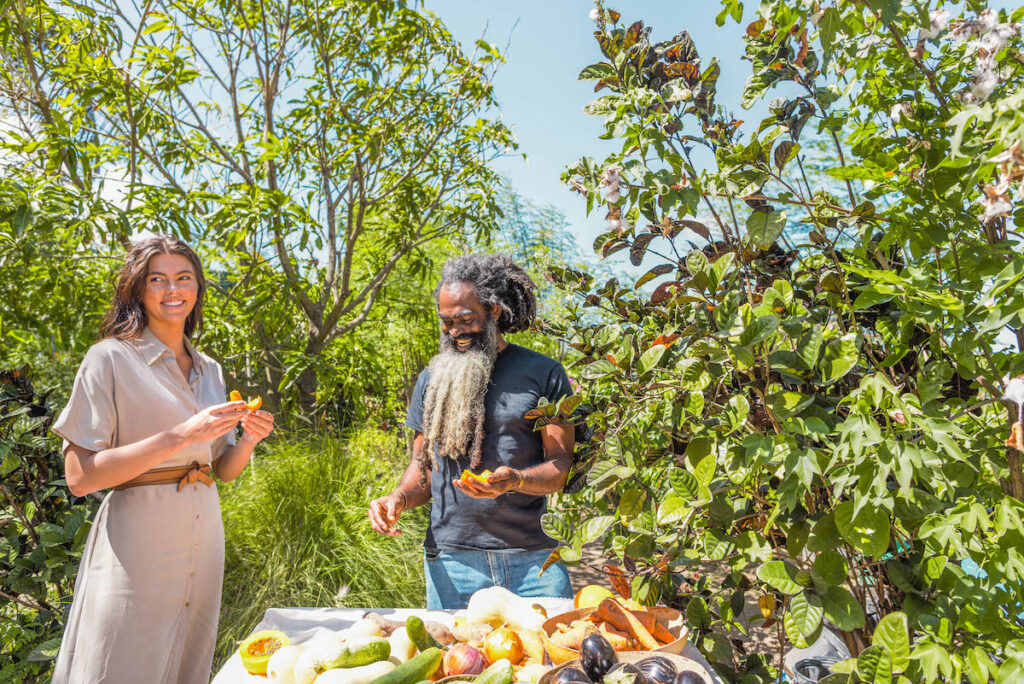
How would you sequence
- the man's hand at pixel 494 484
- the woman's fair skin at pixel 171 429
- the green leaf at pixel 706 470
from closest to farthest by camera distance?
the green leaf at pixel 706 470 → the man's hand at pixel 494 484 → the woman's fair skin at pixel 171 429

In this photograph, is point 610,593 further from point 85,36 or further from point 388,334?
point 388,334

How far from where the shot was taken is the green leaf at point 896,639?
2.58ft

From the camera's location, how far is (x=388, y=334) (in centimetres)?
623

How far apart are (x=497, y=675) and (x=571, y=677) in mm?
120

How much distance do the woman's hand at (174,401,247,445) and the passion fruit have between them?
1.95ft

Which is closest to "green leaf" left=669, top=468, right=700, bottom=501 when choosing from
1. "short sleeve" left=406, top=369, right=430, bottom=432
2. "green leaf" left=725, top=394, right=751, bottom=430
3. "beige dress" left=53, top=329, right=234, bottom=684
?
"green leaf" left=725, top=394, right=751, bottom=430

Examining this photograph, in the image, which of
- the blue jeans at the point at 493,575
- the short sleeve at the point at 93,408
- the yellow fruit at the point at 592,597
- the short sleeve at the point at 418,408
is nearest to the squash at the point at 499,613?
the yellow fruit at the point at 592,597

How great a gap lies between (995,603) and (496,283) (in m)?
1.58

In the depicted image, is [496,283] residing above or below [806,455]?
above

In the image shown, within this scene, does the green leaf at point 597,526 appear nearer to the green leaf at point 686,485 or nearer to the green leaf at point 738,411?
the green leaf at point 686,485

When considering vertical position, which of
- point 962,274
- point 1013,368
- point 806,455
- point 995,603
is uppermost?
point 962,274

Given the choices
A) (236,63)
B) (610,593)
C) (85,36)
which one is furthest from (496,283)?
(236,63)

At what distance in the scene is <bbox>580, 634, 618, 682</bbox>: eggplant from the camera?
103cm

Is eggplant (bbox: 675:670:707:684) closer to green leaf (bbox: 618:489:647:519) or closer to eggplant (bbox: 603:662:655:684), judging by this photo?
eggplant (bbox: 603:662:655:684)
